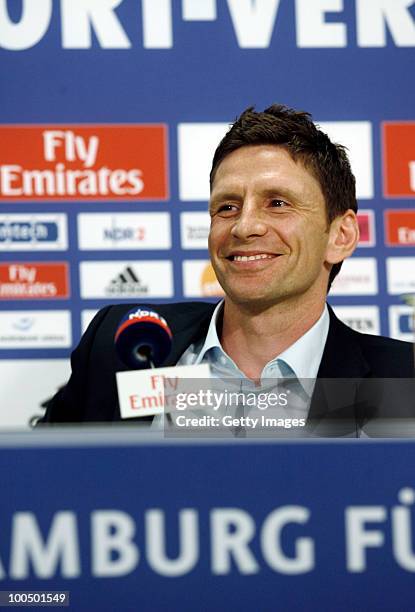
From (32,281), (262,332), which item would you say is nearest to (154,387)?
(262,332)

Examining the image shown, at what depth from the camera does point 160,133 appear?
6.66 ft

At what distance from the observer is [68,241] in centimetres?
204

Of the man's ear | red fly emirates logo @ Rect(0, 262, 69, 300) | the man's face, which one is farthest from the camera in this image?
red fly emirates logo @ Rect(0, 262, 69, 300)

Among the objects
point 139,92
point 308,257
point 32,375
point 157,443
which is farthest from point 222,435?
point 139,92

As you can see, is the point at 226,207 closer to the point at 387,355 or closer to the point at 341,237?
the point at 341,237

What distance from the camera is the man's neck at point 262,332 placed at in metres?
1.52

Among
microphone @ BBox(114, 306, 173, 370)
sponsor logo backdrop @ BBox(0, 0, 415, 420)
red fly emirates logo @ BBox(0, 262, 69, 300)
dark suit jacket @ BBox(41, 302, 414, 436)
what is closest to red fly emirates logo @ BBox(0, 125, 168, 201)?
sponsor logo backdrop @ BBox(0, 0, 415, 420)

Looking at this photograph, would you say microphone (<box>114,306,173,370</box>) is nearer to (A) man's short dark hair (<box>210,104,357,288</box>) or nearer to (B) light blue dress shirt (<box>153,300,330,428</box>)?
(B) light blue dress shirt (<box>153,300,330,428</box>)

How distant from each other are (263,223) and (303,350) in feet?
0.76

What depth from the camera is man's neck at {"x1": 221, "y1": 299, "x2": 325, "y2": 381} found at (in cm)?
152

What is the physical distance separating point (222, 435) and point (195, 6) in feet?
4.49

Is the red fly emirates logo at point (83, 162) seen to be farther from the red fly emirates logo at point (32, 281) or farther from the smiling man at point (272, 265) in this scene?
the smiling man at point (272, 265)

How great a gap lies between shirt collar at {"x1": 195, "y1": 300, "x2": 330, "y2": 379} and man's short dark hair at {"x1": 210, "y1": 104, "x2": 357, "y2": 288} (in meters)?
0.21

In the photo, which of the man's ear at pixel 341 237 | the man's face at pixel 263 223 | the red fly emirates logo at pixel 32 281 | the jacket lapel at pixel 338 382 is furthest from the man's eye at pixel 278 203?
the red fly emirates logo at pixel 32 281
